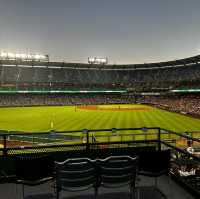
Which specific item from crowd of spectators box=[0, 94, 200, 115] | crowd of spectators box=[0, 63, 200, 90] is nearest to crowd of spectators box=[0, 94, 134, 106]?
crowd of spectators box=[0, 94, 200, 115]

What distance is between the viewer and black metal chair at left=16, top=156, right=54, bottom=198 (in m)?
5.10

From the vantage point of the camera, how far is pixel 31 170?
5.13m

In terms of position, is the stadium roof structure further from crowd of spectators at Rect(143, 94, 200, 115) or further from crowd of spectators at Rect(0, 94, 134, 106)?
crowd of spectators at Rect(143, 94, 200, 115)

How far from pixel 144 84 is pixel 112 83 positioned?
12826 mm

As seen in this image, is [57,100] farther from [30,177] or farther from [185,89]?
[30,177]

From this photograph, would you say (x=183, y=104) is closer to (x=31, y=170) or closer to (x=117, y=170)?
(x=117, y=170)

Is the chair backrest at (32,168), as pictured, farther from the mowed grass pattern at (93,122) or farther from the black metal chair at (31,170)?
the mowed grass pattern at (93,122)

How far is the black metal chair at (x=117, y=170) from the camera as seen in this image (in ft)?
15.5

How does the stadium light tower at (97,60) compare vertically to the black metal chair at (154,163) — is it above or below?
above

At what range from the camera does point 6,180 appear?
616 centimetres

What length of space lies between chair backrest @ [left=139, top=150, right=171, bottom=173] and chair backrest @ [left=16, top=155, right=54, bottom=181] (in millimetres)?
2167

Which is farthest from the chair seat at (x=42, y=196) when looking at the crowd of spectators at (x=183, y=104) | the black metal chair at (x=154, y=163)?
the crowd of spectators at (x=183, y=104)

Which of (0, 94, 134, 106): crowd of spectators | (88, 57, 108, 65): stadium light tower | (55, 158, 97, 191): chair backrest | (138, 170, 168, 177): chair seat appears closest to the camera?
(55, 158, 97, 191): chair backrest

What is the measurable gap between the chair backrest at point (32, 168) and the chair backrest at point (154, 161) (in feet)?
7.11
